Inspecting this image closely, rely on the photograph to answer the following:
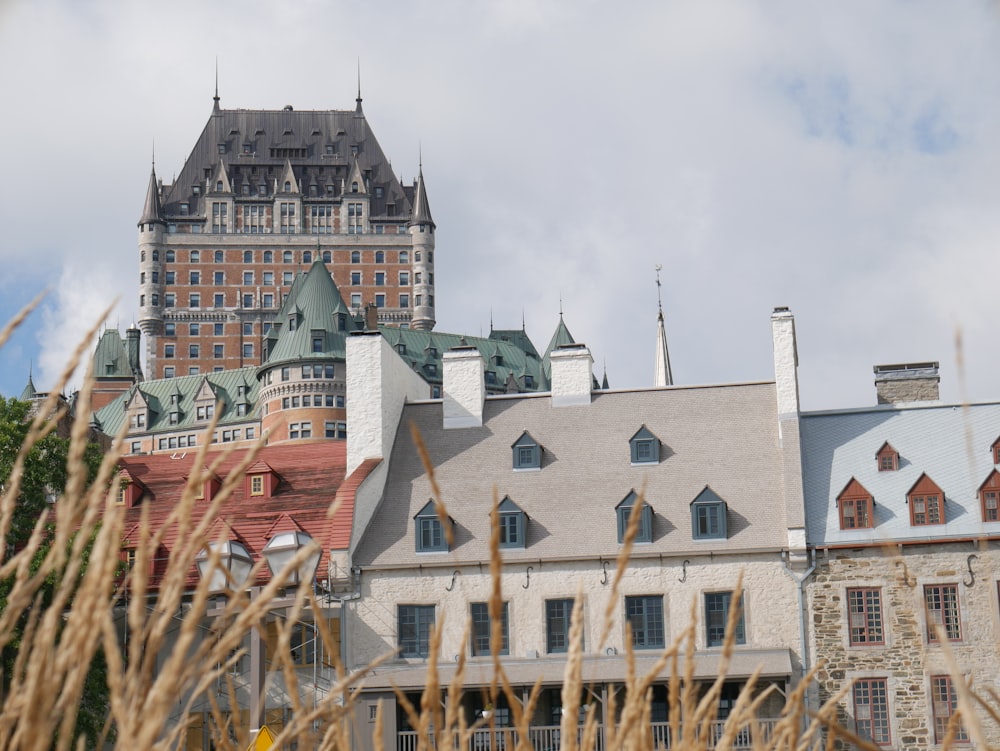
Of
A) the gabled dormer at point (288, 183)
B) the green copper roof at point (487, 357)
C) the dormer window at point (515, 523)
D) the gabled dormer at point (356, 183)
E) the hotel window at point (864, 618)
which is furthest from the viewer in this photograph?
the gabled dormer at point (356, 183)

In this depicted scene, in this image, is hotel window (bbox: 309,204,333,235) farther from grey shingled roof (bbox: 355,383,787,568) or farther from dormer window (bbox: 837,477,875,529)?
dormer window (bbox: 837,477,875,529)

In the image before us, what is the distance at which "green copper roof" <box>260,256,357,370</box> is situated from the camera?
96312 mm

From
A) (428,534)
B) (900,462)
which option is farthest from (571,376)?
(900,462)

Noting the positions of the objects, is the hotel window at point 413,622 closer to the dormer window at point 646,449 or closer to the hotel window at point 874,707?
the dormer window at point 646,449

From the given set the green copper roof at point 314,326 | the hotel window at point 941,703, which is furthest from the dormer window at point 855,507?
the green copper roof at point 314,326

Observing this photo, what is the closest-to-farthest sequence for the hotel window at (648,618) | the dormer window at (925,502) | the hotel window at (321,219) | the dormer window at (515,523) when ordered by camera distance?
the dormer window at (925,502) → the hotel window at (648,618) → the dormer window at (515,523) → the hotel window at (321,219)

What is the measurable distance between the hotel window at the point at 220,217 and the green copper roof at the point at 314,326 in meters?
29.0

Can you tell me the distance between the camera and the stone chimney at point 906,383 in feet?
121

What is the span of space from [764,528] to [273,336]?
7839 cm

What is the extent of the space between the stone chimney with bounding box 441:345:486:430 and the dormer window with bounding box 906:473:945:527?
10164 mm

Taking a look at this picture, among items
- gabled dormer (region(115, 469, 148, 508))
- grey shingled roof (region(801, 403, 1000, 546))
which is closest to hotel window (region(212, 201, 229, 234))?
gabled dormer (region(115, 469, 148, 508))

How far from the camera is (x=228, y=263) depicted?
12719cm

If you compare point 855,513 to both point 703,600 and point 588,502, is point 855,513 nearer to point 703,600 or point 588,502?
point 703,600

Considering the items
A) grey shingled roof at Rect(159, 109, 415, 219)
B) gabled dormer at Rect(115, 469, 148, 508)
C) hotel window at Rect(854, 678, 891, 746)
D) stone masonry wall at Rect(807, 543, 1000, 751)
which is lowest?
hotel window at Rect(854, 678, 891, 746)
